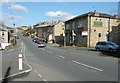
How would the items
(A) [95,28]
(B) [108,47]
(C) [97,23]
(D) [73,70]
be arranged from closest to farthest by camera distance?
(D) [73,70] < (B) [108,47] < (A) [95,28] < (C) [97,23]

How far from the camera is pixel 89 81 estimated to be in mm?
12273

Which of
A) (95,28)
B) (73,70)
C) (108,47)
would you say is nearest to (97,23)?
(95,28)

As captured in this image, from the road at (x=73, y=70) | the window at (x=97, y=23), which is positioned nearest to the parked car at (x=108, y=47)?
the road at (x=73, y=70)

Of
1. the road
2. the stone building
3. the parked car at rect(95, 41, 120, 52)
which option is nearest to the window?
the stone building

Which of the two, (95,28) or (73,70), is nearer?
(73,70)

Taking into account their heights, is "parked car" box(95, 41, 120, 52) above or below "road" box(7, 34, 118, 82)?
above

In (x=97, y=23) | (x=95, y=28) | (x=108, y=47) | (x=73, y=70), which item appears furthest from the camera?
(x=97, y=23)

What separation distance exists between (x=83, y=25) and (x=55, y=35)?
46630 millimetres

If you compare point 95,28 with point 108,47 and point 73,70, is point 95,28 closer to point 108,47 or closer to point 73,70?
point 108,47

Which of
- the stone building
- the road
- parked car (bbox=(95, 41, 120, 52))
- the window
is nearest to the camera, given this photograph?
the road

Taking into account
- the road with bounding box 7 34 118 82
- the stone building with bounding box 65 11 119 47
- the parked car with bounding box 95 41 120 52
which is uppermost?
the stone building with bounding box 65 11 119 47

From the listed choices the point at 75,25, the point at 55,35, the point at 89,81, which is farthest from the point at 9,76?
the point at 55,35

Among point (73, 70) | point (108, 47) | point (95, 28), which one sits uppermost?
point (95, 28)

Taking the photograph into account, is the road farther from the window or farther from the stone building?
the window
